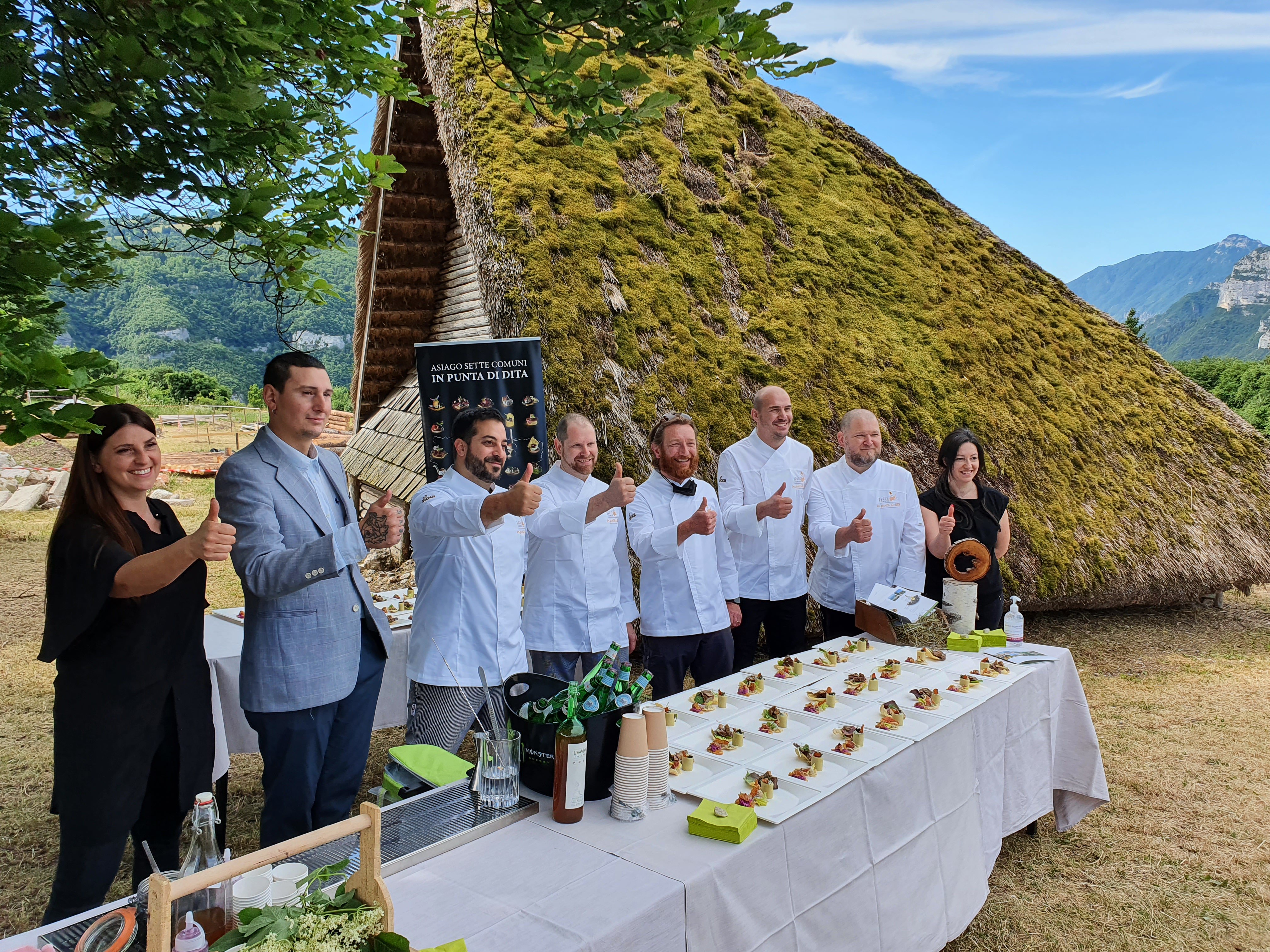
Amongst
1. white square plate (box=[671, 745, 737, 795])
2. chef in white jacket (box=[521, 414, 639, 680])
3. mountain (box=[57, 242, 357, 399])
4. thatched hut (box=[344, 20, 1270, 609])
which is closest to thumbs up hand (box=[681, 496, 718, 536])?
chef in white jacket (box=[521, 414, 639, 680])

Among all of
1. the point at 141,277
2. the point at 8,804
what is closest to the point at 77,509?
the point at 8,804

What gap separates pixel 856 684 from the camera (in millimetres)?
3117

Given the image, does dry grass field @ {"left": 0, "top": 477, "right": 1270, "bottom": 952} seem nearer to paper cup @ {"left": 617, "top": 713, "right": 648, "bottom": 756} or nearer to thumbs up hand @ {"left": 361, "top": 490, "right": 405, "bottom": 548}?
paper cup @ {"left": 617, "top": 713, "right": 648, "bottom": 756}

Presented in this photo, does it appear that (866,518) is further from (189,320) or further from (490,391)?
(189,320)

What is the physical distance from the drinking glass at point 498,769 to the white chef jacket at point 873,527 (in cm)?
255

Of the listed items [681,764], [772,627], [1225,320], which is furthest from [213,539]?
[1225,320]

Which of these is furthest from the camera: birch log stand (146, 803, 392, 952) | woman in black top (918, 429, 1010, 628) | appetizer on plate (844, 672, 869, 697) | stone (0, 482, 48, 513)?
stone (0, 482, 48, 513)

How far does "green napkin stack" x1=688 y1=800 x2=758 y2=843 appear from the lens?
189 centimetres

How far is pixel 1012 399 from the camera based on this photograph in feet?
25.1

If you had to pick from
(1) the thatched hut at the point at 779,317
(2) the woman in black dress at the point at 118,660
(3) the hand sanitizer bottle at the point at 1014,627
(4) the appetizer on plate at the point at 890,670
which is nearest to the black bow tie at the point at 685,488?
(4) the appetizer on plate at the point at 890,670

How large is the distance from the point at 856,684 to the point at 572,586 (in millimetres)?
1231

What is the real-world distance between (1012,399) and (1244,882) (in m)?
4.99

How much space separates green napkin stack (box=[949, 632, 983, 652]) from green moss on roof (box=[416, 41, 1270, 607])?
2485mm

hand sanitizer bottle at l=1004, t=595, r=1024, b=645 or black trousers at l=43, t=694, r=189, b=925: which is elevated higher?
hand sanitizer bottle at l=1004, t=595, r=1024, b=645
